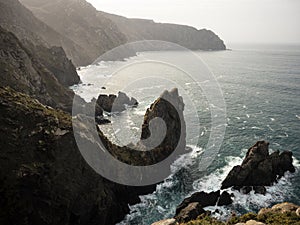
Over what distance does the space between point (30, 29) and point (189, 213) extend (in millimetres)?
150183

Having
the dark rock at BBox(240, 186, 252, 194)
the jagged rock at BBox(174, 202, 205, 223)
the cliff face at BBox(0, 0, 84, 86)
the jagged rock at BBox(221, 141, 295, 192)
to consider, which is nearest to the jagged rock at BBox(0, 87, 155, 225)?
the jagged rock at BBox(174, 202, 205, 223)

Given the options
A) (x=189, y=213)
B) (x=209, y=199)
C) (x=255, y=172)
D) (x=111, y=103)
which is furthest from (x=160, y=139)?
(x=111, y=103)

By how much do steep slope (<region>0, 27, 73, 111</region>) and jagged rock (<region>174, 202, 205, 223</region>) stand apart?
42611 millimetres

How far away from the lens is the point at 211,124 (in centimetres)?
7625

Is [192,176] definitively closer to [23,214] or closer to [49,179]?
[49,179]

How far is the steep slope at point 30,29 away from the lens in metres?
122

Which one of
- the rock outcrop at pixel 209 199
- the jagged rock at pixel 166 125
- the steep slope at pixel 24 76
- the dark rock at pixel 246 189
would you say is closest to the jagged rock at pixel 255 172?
the dark rock at pixel 246 189

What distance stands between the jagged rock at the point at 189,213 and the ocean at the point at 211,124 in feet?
11.0

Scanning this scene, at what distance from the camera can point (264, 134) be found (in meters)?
68.8

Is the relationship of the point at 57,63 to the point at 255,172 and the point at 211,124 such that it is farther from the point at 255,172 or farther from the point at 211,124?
the point at 255,172

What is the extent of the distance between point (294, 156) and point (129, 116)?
156 feet

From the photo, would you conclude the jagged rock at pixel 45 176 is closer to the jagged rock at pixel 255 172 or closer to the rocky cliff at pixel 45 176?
the rocky cliff at pixel 45 176

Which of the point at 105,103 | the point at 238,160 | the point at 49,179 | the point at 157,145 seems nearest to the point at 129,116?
the point at 105,103

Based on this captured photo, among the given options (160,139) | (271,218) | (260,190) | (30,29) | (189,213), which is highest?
(30,29)
